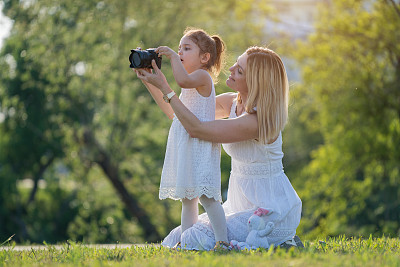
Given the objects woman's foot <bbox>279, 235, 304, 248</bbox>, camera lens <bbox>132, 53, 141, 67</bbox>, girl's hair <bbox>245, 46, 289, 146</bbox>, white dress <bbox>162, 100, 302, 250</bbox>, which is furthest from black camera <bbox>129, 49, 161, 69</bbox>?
woman's foot <bbox>279, 235, 304, 248</bbox>

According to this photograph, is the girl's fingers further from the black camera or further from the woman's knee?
the woman's knee

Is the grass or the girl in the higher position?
the girl

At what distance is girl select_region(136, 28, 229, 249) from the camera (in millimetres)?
3752

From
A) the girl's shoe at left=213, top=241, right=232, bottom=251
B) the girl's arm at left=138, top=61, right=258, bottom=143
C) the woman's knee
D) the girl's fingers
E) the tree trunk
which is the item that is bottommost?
the tree trunk

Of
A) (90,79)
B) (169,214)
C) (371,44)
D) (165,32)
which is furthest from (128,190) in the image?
(371,44)

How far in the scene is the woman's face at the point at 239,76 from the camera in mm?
4000

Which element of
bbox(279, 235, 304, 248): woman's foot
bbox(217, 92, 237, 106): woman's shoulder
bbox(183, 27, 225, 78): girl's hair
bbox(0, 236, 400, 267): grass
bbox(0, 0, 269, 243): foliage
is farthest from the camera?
bbox(0, 0, 269, 243): foliage

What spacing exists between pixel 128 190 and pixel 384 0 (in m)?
7.71

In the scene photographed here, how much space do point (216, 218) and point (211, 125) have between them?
63 centimetres

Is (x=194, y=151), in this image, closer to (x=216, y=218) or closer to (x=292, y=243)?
(x=216, y=218)

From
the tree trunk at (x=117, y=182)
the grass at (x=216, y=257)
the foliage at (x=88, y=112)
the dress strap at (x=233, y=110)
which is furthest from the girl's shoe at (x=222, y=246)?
the tree trunk at (x=117, y=182)

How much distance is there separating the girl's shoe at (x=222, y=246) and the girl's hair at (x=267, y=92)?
29.4 inches

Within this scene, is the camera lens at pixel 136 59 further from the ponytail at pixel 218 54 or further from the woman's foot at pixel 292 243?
the woman's foot at pixel 292 243

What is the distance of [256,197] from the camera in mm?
3961
